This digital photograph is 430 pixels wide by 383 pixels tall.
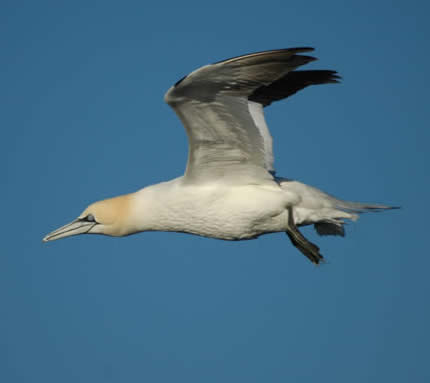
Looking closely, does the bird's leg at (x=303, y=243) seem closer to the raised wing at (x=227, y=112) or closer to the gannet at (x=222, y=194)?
the gannet at (x=222, y=194)

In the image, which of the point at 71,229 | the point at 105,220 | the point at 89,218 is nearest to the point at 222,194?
the point at 105,220

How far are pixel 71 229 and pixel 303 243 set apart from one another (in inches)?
122

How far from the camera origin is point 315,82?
31.3 feet

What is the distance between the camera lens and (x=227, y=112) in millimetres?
7273

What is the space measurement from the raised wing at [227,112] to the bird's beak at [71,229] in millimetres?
1697

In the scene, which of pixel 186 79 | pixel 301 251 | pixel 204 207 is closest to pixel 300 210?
pixel 301 251

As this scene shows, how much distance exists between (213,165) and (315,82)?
237 cm

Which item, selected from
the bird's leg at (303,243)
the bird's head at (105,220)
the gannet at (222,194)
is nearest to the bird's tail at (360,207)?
the gannet at (222,194)

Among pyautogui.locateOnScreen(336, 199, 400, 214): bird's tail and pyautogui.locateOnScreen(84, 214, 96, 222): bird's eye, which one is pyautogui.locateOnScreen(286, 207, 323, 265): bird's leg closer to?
pyautogui.locateOnScreen(336, 199, 400, 214): bird's tail

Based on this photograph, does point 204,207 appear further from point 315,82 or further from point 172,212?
point 315,82

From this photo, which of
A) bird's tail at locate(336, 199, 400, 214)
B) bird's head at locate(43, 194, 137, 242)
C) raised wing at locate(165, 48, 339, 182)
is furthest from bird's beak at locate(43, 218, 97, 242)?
bird's tail at locate(336, 199, 400, 214)

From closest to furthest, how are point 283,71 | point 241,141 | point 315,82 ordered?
point 283,71
point 241,141
point 315,82

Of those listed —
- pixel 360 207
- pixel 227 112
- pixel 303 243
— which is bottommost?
pixel 303 243

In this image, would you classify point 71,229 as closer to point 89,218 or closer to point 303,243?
point 89,218
